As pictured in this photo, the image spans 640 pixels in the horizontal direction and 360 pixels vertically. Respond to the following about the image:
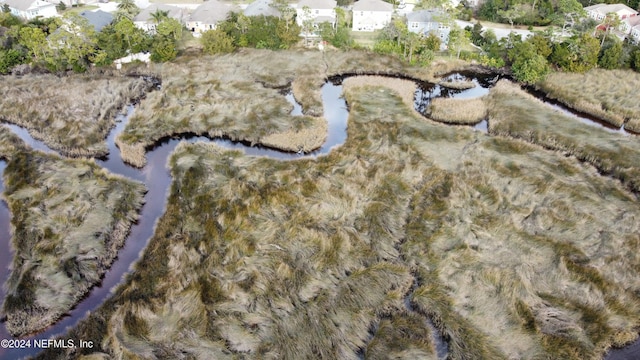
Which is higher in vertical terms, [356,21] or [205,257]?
[356,21]

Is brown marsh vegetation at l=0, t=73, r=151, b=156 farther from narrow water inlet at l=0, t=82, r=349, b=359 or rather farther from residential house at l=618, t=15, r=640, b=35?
residential house at l=618, t=15, r=640, b=35

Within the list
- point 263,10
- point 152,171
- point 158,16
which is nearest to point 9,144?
point 152,171

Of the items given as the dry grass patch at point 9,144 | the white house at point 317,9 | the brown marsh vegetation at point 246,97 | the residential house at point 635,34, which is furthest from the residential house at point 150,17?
the residential house at point 635,34

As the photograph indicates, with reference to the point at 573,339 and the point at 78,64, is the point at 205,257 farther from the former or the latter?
the point at 78,64

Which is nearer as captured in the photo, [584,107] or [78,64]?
[584,107]

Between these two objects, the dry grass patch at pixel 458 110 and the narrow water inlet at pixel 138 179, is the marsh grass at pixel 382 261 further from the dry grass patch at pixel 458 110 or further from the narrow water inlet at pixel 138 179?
the dry grass patch at pixel 458 110

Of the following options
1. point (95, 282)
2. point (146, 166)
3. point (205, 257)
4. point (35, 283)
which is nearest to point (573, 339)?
point (205, 257)

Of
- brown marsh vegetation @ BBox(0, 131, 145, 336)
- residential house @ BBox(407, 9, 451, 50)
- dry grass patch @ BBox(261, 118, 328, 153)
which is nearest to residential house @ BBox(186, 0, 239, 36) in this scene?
residential house @ BBox(407, 9, 451, 50)
